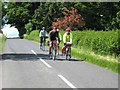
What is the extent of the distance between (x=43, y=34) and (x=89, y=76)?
18.4m

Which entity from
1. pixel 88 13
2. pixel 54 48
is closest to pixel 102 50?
pixel 54 48

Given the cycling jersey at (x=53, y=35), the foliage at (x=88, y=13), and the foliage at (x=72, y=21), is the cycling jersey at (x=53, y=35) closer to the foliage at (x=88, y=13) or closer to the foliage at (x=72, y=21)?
the foliage at (x=88, y=13)

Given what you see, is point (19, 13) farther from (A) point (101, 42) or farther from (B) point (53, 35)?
(B) point (53, 35)

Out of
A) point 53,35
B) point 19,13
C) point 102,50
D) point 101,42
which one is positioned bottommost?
point 102,50

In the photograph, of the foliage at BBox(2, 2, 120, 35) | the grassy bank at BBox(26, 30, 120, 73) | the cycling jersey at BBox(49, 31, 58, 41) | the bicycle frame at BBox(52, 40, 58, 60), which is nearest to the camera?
the grassy bank at BBox(26, 30, 120, 73)

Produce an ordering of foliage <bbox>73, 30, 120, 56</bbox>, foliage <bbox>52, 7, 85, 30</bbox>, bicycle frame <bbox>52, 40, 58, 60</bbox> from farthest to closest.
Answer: foliage <bbox>52, 7, 85, 30</bbox>
bicycle frame <bbox>52, 40, 58, 60</bbox>
foliage <bbox>73, 30, 120, 56</bbox>

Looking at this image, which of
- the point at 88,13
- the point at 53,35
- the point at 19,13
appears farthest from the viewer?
the point at 19,13

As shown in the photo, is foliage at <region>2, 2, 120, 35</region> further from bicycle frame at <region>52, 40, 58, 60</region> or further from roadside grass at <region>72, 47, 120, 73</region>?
bicycle frame at <region>52, 40, 58, 60</region>

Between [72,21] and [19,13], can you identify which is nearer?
[72,21]

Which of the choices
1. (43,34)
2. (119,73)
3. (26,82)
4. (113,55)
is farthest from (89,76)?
(43,34)

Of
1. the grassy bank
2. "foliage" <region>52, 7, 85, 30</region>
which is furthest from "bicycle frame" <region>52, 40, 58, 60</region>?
"foliage" <region>52, 7, 85, 30</region>

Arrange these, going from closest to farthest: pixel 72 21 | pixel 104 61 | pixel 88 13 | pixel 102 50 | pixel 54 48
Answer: pixel 104 61
pixel 54 48
pixel 102 50
pixel 72 21
pixel 88 13

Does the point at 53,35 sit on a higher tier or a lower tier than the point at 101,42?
higher

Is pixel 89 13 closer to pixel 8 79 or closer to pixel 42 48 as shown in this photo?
pixel 42 48
